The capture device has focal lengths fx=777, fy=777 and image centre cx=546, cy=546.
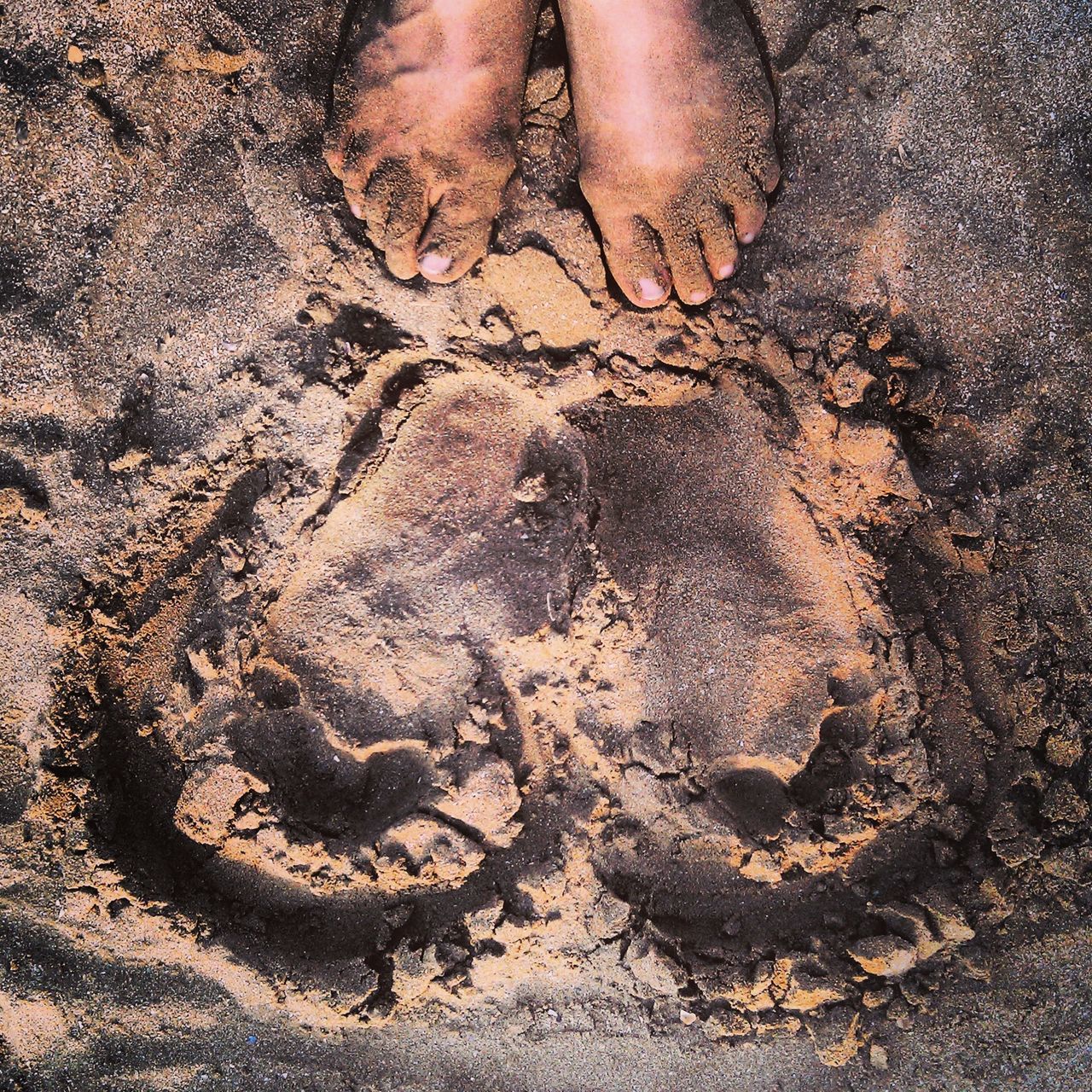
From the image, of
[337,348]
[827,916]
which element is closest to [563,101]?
[337,348]

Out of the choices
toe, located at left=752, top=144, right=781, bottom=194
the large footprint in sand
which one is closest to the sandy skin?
toe, located at left=752, top=144, right=781, bottom=194

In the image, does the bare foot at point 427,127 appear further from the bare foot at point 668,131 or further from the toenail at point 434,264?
the bare foot at point 668,131

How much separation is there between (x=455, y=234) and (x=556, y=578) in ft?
2.40

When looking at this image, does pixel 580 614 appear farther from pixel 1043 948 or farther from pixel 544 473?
pixel 1043 948

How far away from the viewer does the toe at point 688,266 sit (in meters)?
1.62

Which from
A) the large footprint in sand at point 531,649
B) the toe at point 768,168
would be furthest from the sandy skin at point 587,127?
the large footprint in sand at point 531,649

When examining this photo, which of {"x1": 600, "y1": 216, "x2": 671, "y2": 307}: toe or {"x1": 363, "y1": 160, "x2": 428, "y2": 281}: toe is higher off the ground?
{"x1": 363, "y1": 160, "x2": 428, "y2": 281}: toe

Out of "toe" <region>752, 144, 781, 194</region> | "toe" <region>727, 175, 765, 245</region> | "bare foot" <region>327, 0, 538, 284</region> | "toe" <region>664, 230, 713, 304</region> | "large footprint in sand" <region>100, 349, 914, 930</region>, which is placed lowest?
"large footprint in sand" <region>100, 349, 914, 930</region>

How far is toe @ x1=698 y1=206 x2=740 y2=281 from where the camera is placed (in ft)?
5.29

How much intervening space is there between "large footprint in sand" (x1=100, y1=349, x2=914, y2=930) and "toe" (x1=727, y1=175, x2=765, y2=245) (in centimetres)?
32

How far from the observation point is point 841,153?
5.30ft

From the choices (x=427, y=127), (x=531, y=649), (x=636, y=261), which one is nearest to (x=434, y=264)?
(x=427, y=127)

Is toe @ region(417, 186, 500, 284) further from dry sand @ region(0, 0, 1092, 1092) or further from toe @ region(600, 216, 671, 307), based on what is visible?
toe @ region(600, 216, 671, 307)

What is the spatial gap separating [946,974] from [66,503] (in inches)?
82.9
